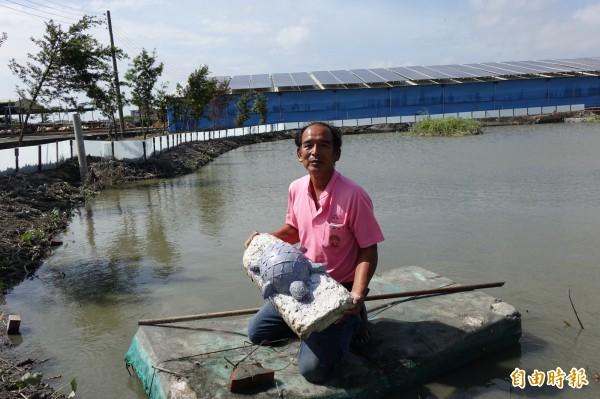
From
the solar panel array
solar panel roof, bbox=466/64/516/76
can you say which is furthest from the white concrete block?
solar panel roof, bbox=466/64/516/76

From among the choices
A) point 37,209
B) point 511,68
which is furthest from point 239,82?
point 37,209

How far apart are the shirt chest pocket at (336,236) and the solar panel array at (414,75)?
38835 mm

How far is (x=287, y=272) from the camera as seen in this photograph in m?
2.83

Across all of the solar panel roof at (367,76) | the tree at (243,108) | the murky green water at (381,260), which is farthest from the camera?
the solar panel roof at (367,76)

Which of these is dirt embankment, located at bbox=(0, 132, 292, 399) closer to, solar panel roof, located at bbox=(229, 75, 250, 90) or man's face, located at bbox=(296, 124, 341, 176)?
man's face, located at bbox=(296, 124, 341, 176)

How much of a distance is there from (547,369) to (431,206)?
5830mm

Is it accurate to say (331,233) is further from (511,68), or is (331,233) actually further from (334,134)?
(511,68)

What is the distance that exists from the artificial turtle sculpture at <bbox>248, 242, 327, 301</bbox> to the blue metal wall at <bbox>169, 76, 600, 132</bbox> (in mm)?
37849

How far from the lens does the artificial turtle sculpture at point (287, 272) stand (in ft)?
9.11

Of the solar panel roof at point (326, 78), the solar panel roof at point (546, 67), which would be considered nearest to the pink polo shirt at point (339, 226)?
the solar panel roof at point (326, 78)

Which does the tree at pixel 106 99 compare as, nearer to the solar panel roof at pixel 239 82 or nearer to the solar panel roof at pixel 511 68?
the solar panel roof at pixel 239 82

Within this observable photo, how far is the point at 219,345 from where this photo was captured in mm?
3475

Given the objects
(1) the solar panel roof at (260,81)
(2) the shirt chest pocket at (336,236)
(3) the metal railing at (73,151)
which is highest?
(1) the solar panel roof at (260,81)

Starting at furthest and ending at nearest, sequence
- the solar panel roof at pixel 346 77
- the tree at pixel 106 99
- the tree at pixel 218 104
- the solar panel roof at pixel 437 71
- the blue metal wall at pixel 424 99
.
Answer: the solar panel roof at pixel 437 71 < the solar panel roof at pixel 346 77 < the blue metal wall at pixel 424 99 < the tree at pixel 218 104 < the tree at pixel 106 99
